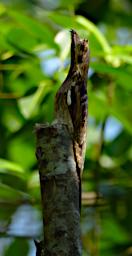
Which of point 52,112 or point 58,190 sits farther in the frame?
point 52,112

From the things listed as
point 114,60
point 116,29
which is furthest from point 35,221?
point 114,60

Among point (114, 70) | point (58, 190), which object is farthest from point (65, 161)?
point (114, 70)

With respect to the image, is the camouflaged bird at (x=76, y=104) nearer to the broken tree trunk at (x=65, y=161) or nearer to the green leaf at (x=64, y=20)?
the broken tree trunk at (x=65, y=161)

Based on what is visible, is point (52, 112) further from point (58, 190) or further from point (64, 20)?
point (58, 190)

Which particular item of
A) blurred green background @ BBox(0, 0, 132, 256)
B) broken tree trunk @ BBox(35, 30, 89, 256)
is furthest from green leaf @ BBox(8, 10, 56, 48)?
broken tree trunk @ BBox(35, 30, 89, 256)

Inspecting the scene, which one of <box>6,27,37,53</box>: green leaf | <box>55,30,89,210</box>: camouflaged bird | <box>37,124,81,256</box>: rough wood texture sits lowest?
<box>37,124,81,256</box>: rough wood texture

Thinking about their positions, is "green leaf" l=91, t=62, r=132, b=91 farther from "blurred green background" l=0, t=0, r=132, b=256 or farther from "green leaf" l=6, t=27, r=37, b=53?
"green leaf" l=6, t=27, r=37, b=53

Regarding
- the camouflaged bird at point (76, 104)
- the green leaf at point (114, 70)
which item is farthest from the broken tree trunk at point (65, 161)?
the green leaf at point (114, 70)

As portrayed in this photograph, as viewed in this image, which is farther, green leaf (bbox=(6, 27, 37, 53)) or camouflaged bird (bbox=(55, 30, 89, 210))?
green leaf (bbox=(6, 27, 37, 53))

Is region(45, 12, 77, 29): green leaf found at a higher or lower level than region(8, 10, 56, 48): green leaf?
higher
